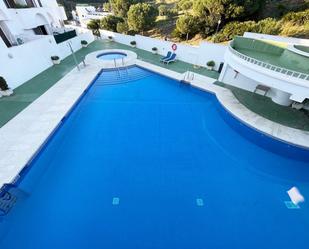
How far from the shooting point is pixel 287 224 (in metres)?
5.56

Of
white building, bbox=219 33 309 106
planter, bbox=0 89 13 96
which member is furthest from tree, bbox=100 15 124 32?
white building, bbox=219 33 309 106

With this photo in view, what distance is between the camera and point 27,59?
13008mm

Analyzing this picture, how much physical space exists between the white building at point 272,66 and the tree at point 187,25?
1111cm

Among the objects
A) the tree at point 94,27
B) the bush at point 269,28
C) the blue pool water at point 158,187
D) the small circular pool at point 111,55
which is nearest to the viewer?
the blue pool water at point 158,187

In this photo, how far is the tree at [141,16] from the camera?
2361 cm

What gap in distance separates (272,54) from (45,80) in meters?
15.9


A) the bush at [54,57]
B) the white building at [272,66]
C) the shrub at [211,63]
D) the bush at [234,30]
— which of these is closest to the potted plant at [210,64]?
the shrub at [211,63]

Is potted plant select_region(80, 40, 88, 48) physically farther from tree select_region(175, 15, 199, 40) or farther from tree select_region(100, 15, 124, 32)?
tree select_region(175, 15, 199, 40)

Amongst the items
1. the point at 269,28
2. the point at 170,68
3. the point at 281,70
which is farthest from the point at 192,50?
the point at 281,70

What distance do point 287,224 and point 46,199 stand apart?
8.31 meters

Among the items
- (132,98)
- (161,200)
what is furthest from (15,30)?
(161,200)

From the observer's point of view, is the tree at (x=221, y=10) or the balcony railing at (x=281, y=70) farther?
the tree at (x=221, y=10)

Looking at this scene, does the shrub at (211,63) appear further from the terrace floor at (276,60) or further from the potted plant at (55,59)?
the potted plant at (55,59)

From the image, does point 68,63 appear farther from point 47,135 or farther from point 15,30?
point 47,135
